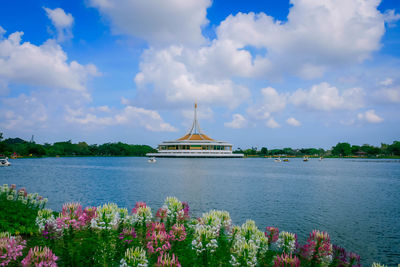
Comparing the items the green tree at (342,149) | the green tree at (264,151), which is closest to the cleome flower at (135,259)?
the green tree at (264,151)

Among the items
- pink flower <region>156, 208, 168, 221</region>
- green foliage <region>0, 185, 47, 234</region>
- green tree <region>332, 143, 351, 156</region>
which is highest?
green tree <region>332, 143, 351, 156</region>

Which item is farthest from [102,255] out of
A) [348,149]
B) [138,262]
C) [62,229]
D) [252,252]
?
[348,149]

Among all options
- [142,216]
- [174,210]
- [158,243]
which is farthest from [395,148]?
[158,243]

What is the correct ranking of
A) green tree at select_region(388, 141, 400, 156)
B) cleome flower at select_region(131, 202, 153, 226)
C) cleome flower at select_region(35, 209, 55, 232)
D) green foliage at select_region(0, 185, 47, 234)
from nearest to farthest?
cleome flower at select_region(35, 209, 55, 232), cleome flower at select_region(131, 202, 153, 226), green foliage at select_region(0, 185, 47, 234), green tree at select_region(388, 141, 400, 156)

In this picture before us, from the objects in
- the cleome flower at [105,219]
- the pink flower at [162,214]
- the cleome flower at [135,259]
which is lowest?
the pink flower at [162,214]

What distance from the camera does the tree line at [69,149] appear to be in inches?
4815

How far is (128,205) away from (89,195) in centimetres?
639

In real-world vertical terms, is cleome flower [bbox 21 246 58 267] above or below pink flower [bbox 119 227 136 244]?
above

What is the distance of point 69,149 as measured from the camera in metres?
149

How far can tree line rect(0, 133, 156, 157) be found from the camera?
401 feet

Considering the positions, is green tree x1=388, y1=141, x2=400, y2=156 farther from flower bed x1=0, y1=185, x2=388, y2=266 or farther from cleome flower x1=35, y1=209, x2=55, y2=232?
cleome flower x1=35, y1=209, x2=55, y2=232

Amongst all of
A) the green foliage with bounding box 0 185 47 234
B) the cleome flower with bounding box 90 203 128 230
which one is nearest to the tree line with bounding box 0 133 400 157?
the green foliage with bounding box 0 185 47 234

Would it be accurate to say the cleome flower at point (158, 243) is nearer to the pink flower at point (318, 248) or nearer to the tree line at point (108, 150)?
the pink flower at point (318, 248)

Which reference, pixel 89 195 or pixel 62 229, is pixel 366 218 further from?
pixel 89 195
